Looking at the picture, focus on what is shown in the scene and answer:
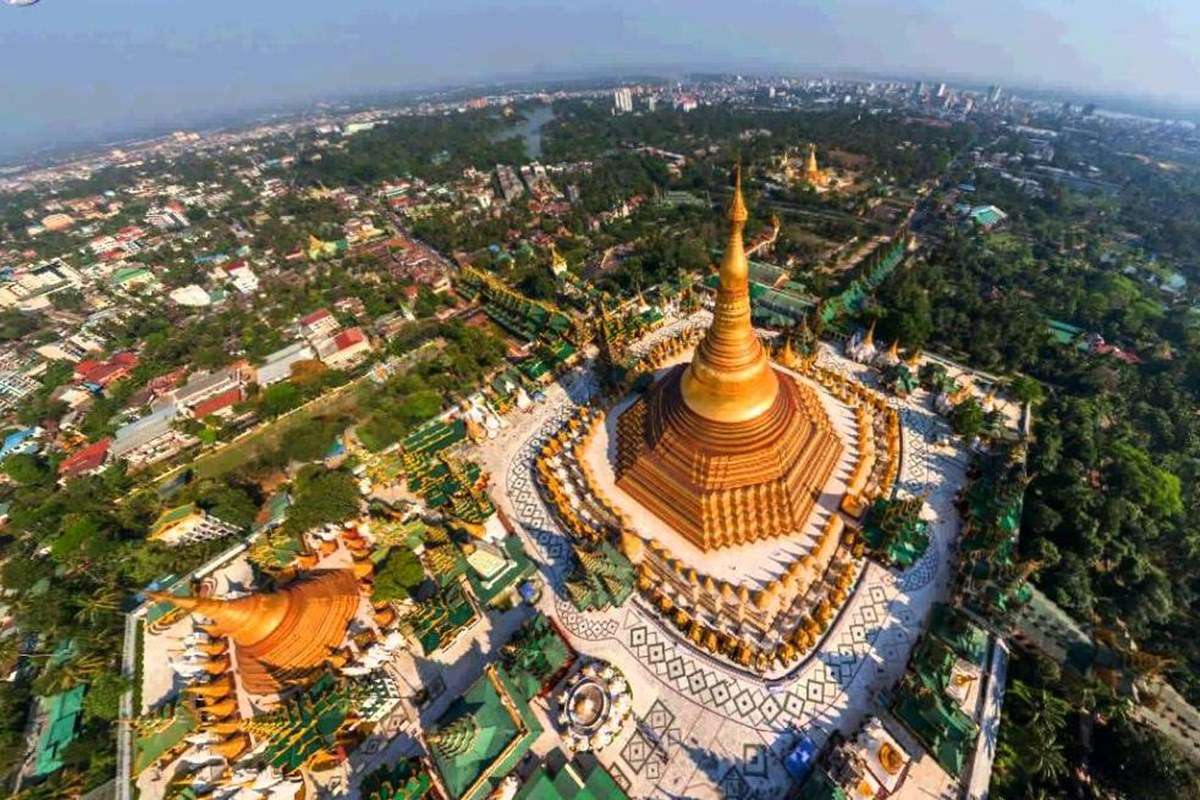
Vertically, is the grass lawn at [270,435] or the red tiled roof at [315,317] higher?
the red tiled roof at [315,317]

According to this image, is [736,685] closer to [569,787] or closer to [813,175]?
[569,787]

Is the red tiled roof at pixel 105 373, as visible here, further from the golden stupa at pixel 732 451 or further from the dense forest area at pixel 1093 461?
the dense forest area at pixel 1093 461

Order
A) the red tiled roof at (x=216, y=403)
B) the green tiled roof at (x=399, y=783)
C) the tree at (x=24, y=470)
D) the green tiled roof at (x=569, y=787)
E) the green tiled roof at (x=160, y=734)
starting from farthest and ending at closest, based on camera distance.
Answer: the red tiled roof at (x=216, y=403)
the tree at (x=24, y=470)
the green tiled roof at (x=160, y=734)
the green tiled roof at (x=399, y=783)
the green tiled roof at (x=569, y=787)

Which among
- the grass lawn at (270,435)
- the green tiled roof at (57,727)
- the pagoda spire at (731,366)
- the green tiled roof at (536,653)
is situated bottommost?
the green tiled roof at (57,727)

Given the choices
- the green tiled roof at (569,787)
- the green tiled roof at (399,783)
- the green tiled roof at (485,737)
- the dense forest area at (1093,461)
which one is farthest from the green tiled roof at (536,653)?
the dense forest area at (1093,461)

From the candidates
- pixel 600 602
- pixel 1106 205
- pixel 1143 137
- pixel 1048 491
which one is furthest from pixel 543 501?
pixel 1143 137

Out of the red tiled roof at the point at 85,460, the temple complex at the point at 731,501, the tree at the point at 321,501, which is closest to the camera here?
the temple complex at the point at 731,501

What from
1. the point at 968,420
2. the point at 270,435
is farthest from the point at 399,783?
the point at 968,420
